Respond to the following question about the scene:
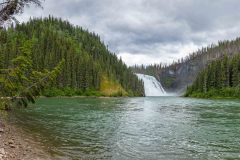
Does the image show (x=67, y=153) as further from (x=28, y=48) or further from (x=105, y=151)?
(x=28, y=48)

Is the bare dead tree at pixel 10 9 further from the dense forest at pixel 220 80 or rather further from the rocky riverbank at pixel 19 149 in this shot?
the dense forest at pixel 220 80

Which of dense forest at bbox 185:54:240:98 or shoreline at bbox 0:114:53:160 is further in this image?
dense forest at bbox 185:54:240:98

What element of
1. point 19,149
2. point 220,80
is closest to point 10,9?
point 19,149

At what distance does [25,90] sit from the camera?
2325 centimetres

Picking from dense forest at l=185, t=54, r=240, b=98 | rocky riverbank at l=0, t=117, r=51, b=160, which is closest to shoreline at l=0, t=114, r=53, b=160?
rocky riverbank at l=0, t=117, r=51, b=160

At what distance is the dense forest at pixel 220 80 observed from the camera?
467 ft

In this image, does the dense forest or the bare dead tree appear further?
the dense forest

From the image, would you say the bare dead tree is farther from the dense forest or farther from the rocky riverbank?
the dense forest

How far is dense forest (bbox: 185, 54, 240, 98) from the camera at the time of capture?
142 meters

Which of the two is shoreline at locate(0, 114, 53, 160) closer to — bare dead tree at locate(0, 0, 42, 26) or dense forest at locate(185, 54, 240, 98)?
bare dead tree at locate(0, 0, 42, 26)

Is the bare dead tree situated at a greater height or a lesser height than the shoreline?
greater

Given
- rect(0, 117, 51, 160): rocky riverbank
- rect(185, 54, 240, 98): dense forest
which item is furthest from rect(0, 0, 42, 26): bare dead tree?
rect(185, 54, 240, 98): dense forest

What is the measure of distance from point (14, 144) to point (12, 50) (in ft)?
391

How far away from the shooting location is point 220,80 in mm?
150750
